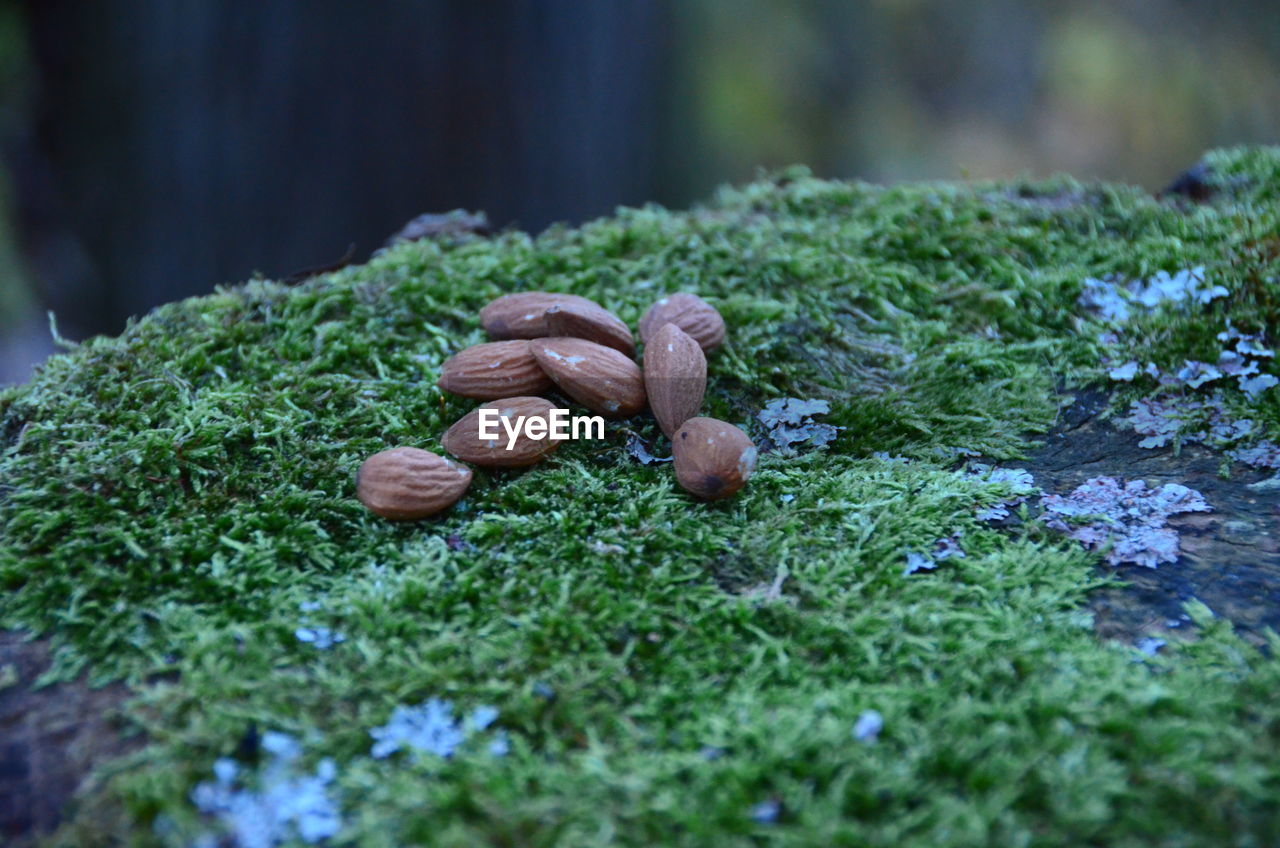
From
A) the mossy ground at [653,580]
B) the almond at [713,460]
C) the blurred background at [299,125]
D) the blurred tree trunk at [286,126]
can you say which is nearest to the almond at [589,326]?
the mossy ground at [653,580]

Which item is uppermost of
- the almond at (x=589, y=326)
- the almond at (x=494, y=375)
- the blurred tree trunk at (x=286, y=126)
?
the blurred tree trunk at (x=286, y=126)

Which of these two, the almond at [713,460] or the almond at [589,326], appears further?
the almond at [589,326]

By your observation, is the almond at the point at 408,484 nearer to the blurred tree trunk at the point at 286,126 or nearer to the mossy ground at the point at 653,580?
the mossy ground at the point at 653,580

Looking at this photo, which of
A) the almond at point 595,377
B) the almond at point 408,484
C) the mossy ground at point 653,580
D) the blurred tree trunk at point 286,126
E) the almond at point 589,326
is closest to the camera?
the mossy ground at point 653,580

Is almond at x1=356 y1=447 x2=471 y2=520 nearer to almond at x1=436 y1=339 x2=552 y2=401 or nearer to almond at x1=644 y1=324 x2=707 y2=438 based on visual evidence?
almond at x1=436 y1=339 x2=552 y2=401

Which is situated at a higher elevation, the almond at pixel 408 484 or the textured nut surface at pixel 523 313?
the textured nut surface at pixel 523 313

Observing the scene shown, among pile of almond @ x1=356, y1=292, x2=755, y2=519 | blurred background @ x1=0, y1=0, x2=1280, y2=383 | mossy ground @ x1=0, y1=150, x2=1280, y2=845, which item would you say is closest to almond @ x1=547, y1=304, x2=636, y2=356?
pile of almond @ x1=356, y1=292, x2=755, y2=519

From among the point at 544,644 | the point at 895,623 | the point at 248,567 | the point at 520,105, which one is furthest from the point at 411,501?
the point at 520,105

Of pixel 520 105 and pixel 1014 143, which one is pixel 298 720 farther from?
pixel 1014 143

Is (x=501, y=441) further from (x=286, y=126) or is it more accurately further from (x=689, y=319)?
(x=286, y=126)

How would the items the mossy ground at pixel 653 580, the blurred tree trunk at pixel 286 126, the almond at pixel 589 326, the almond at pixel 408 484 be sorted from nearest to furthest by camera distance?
the mossy ground at pixel 653 580, the almond at pixel 408 484, the almond at pixel 589 326, the blurred tree trunk at pixel 286 126
